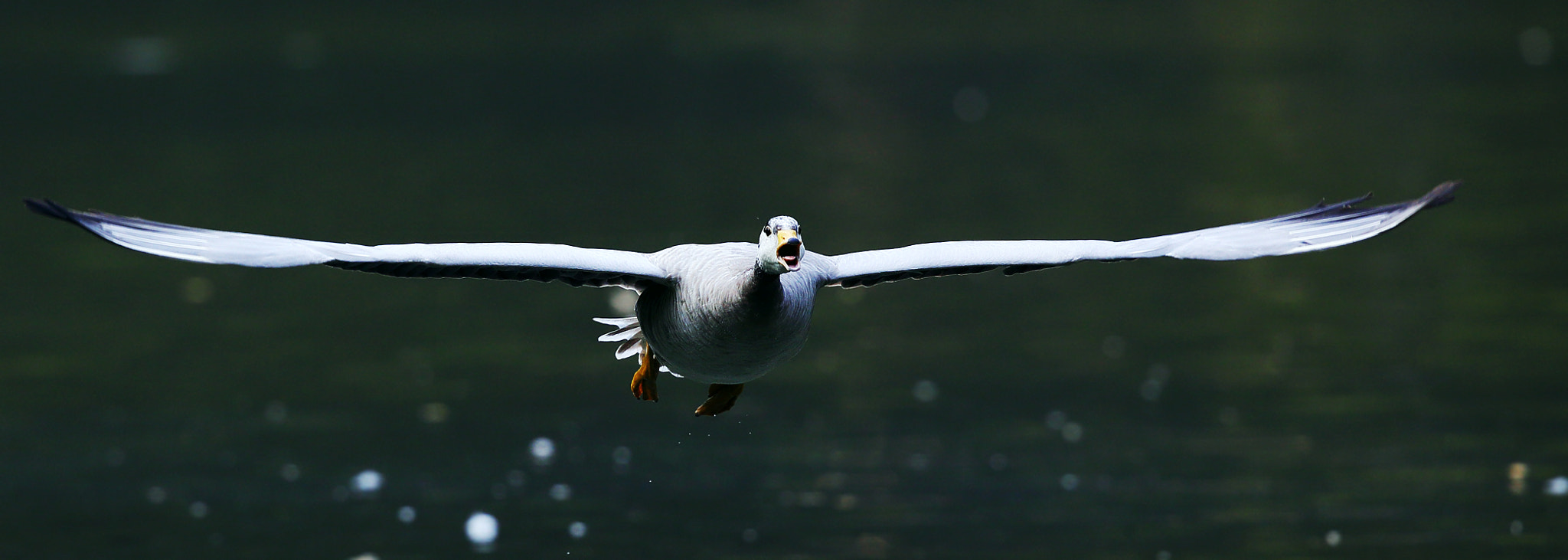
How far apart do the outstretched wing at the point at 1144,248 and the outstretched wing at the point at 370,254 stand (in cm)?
123

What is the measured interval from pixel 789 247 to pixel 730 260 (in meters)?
1.05

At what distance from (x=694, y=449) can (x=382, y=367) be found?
4.43m

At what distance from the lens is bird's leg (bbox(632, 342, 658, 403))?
10766 mm

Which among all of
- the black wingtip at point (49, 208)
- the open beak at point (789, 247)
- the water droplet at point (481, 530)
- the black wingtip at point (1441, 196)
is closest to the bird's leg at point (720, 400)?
the open beak at point (789, 247)

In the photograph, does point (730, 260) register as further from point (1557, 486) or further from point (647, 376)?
point (1557, 486)

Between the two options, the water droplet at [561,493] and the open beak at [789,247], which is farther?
the water droplet at [561,493]

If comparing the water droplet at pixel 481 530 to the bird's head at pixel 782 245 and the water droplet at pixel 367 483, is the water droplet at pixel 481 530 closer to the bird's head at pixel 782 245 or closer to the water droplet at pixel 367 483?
the water droplet at pixel 367 483

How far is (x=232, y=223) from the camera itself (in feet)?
81.1

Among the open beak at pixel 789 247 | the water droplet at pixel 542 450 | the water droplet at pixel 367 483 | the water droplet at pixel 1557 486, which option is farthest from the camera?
the water droplet at pixel 542 450

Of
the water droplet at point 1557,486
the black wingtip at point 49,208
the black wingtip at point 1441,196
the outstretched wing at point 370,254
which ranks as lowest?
the black wingtip at point 49,208

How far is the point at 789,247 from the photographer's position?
27.5 ft

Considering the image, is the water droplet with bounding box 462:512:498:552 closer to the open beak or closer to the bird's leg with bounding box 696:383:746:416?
the bird's leg with bounding box 696:383:746:416

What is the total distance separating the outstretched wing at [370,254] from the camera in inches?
332

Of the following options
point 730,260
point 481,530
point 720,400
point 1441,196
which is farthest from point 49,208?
point 1441,196
